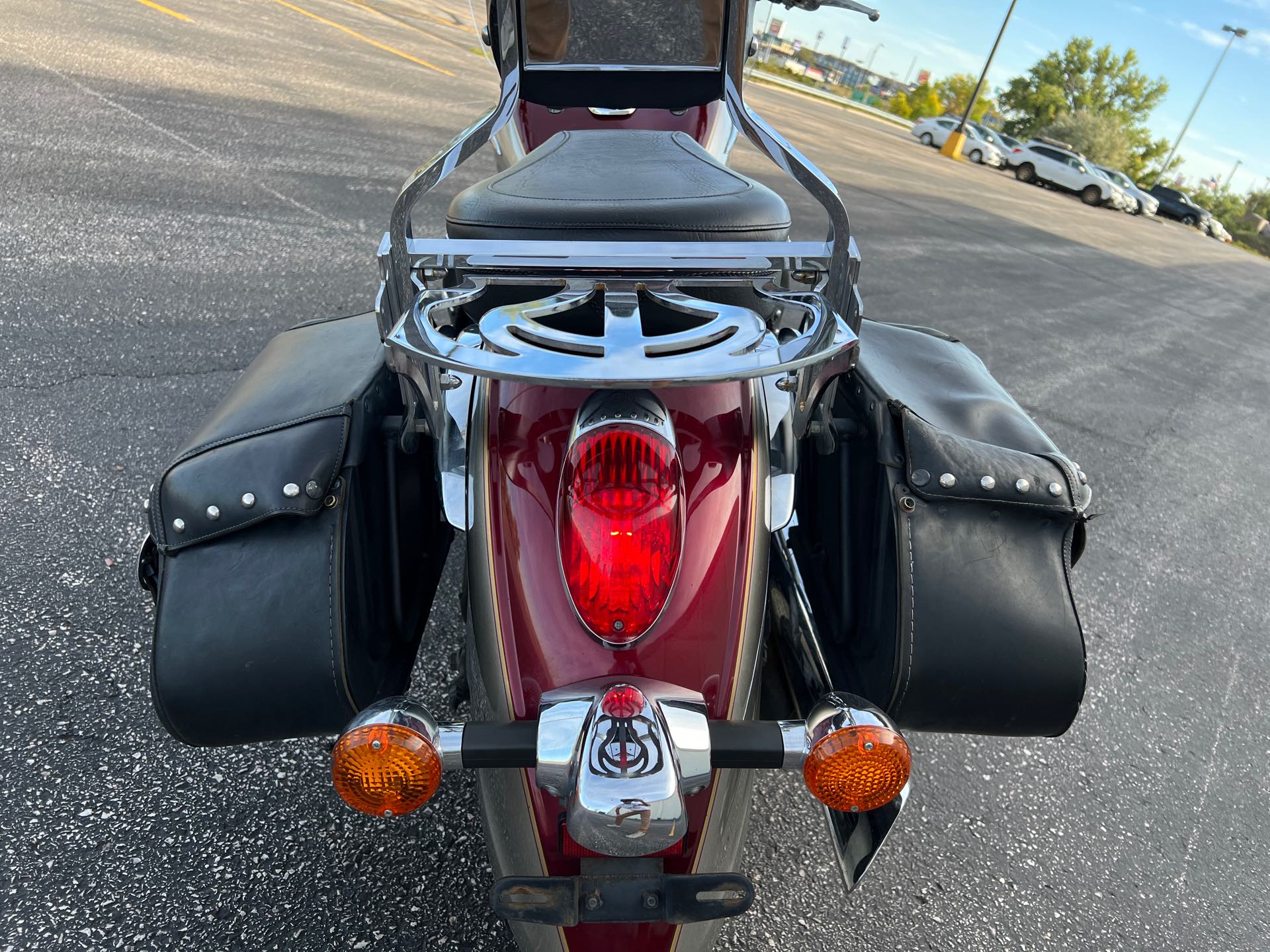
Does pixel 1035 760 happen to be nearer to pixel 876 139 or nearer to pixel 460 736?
pixel 460 736

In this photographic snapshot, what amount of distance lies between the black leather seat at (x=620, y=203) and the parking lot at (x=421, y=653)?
1.26 m

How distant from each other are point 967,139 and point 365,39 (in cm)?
2013

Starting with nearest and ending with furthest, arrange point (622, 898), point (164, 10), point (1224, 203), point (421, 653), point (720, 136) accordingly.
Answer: point (622, 898)
point (421, 653)
point (720, 136)
point (164, 10)
point (1224, 203)

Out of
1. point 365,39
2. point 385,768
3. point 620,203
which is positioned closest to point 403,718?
point 385,768

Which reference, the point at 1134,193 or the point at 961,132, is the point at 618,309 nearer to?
the point at 961,132

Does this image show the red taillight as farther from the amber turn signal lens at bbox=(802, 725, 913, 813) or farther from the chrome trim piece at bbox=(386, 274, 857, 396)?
the amber turn signal lens at bbox=(802, 725, 913, 813)

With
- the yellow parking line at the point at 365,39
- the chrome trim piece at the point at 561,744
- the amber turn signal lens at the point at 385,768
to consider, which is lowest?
the yellow parking line at the point at 365,39

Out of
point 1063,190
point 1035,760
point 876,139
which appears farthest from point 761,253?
point 1063,190

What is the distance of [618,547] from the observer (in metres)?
1.18

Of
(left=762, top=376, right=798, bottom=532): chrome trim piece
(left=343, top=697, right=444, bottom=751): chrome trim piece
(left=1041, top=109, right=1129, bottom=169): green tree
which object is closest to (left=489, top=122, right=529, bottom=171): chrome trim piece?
(left=762, top=376, right=798, bottom=532): chrome trim piece

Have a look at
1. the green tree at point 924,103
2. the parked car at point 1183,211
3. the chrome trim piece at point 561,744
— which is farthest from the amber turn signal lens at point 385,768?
the green tree at point 924,103

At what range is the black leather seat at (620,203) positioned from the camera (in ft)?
4.97

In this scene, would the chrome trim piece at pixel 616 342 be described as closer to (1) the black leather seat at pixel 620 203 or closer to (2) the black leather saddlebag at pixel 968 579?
(1) the black leather seat at pixel 620 203

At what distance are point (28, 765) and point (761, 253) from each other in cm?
190
